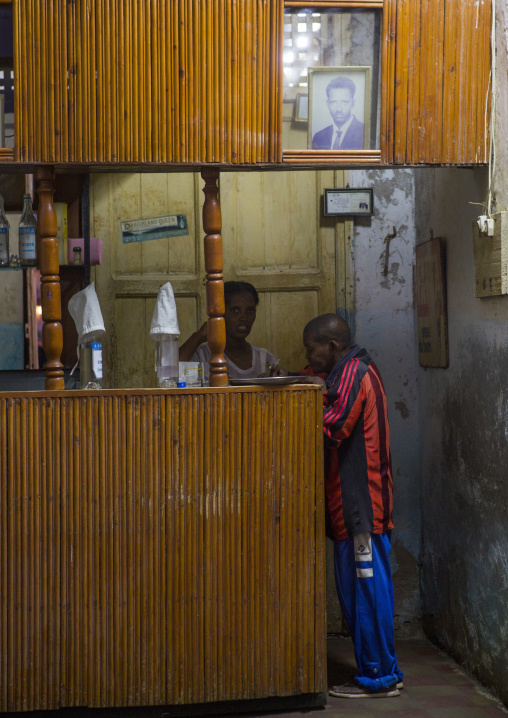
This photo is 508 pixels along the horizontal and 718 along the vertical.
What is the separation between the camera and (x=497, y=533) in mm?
3211

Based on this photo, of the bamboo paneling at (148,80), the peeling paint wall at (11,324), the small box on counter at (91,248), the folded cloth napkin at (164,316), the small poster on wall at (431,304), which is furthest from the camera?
the peeling paint wall at (11,324)

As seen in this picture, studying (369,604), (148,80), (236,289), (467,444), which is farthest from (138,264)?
(369,604)

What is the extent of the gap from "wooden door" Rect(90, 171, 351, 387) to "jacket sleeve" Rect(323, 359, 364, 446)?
94cm

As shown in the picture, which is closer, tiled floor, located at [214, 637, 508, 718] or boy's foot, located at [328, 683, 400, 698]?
tiled floor, located at [214, 637, 508, 718]

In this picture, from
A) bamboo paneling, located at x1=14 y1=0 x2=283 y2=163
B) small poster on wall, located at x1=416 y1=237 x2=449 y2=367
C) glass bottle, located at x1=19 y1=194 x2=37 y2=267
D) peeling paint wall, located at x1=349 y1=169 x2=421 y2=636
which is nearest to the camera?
bamboo paneling, located at x1=14 y1=0 x2=283 y2=163

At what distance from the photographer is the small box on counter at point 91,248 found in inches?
146

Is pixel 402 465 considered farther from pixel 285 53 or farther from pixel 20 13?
pixel 20 13

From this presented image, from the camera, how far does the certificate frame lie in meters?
4.19

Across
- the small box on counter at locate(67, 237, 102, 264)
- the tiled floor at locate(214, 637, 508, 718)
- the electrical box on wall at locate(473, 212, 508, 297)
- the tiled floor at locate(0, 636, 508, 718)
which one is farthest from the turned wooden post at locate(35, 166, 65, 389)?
the electrical box on wall at locate(473, 212, 508, 297)

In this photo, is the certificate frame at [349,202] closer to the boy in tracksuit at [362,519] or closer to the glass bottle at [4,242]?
the boy in tracksuit at [362,519]

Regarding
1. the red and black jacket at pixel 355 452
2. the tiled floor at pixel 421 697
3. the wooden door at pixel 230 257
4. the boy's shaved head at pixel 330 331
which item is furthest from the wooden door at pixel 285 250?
the tiled floor at pixel 421 697

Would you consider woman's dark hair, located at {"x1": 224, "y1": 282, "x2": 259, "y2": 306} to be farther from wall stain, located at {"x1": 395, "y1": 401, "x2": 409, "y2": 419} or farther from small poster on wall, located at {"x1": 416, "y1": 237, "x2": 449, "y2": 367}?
wall stain, located at {"x1": 395, "y1": 401, "x2": 409, "y2": 419}

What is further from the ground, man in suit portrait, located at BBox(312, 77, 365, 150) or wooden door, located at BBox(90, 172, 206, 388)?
man in suit portrait, located at BBox(312, 77, 365, 150)

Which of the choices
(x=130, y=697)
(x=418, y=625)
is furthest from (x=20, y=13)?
(x=418, y=625)
